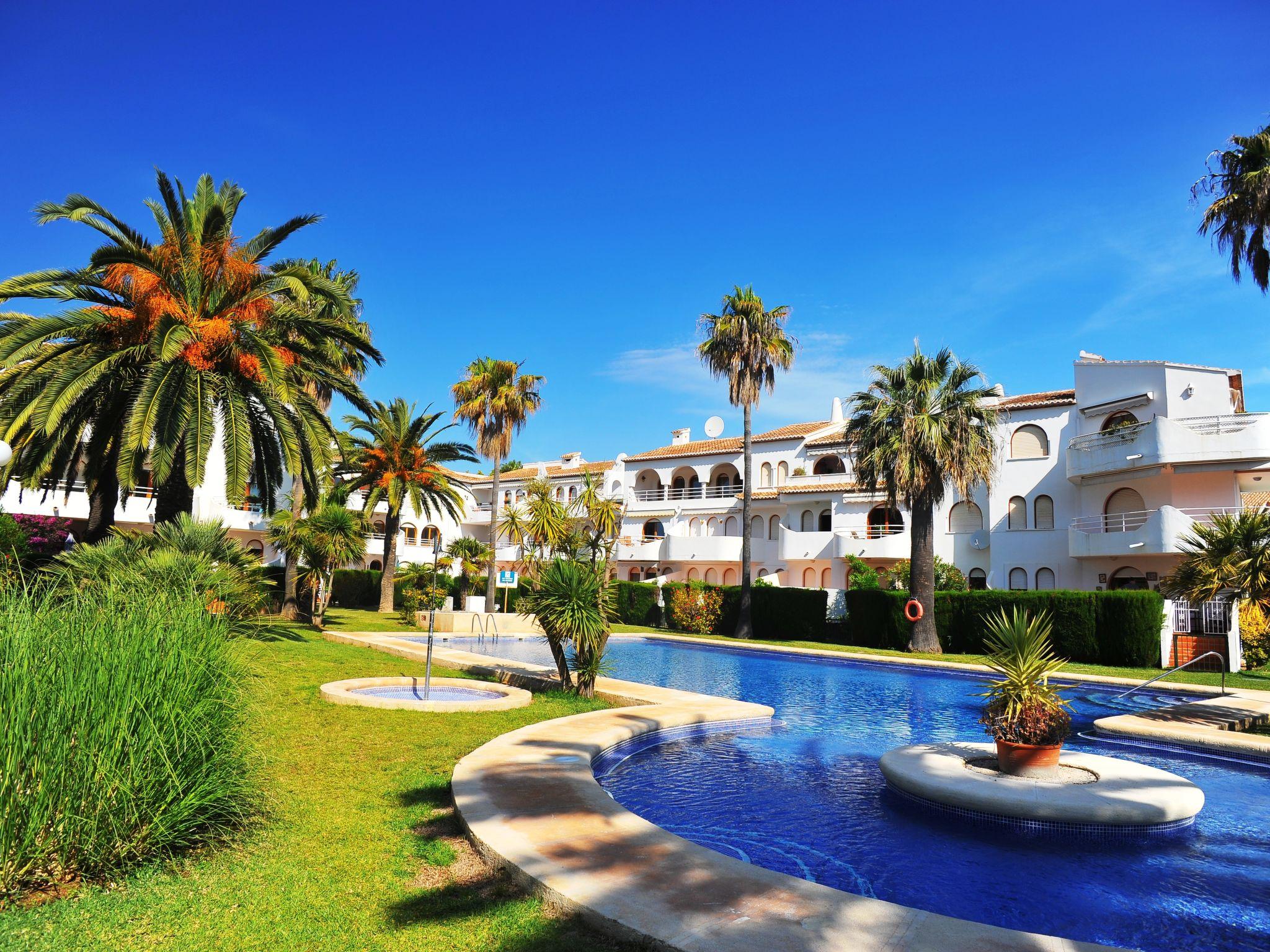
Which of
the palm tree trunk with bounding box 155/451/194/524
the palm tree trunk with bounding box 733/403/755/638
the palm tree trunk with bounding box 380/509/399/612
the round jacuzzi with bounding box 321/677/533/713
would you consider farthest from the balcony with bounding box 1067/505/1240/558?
the palm tree trunk with bounding box 380/509/399/612

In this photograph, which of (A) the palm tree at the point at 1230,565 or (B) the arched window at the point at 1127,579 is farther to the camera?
(B) the arched window at the point at 1127,579

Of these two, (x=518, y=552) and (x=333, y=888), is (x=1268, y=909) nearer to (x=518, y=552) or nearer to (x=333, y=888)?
(x=333, y=888)

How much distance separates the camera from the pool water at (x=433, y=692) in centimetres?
1318

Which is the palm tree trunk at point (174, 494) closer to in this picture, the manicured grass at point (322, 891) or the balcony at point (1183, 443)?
the manicured grass at point (322, 891)

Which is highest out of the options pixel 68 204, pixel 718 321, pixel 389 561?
pixel 718 321

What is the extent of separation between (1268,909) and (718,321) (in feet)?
93.8

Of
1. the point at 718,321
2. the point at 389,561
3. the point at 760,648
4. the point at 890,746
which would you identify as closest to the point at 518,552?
the point at 389,561

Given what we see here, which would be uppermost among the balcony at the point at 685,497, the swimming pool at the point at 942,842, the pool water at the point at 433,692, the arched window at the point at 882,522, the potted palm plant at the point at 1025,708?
the balcony at the point at 685,497

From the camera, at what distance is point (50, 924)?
4070mm

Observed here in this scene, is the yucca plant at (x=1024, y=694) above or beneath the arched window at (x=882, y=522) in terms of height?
beneath

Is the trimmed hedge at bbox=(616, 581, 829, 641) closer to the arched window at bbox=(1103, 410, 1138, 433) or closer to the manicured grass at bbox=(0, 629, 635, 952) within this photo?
the arched window at bbox=(1103, 410, 1138, 433)

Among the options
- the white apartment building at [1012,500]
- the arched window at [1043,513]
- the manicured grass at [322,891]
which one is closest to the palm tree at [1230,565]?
the white apartment building at [1012,500]

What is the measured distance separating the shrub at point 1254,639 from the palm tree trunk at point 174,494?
26755mm

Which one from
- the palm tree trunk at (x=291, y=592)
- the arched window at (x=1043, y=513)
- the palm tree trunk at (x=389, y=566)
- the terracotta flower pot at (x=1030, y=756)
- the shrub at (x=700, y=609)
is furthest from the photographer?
the arched window at (x=1043, y=513)
